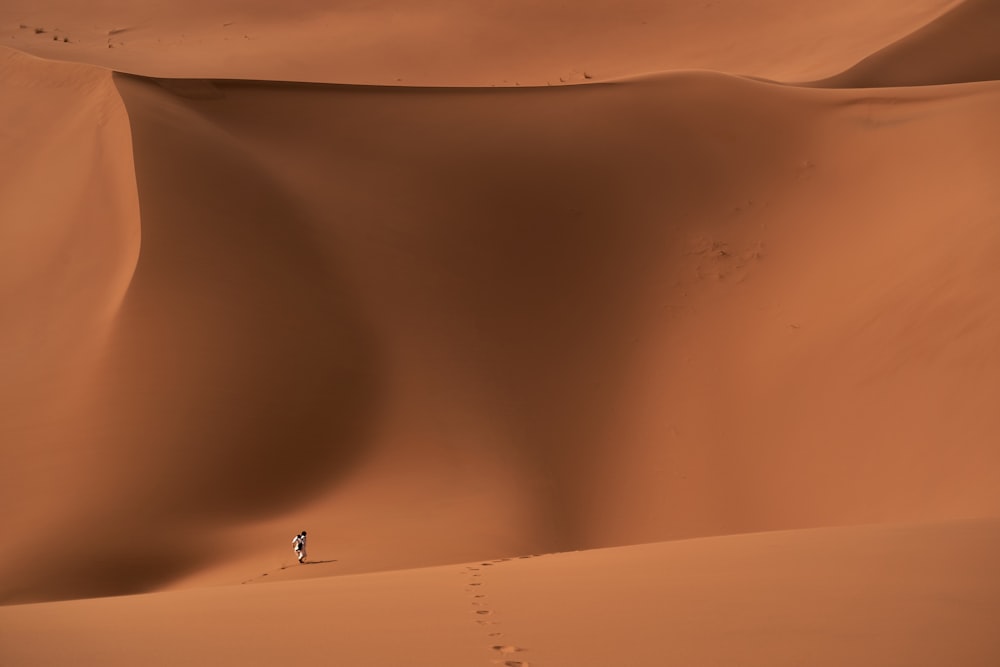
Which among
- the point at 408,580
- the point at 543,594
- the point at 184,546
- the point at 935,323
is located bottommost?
the point at 543,594

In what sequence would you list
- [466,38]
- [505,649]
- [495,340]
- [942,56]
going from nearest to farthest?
[505,649] < [495,340] < [942,56] < [466,38]

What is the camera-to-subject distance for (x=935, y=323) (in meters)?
9.96

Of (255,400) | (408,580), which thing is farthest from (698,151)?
(408,580)

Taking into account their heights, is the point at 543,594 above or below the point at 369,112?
below

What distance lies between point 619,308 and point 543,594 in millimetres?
7906

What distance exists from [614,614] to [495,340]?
795 centimetres

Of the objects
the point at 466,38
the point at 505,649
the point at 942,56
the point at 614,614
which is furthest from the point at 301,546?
the point at 466,38

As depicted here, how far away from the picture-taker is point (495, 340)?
12031mm

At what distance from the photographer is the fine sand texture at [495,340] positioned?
789cm

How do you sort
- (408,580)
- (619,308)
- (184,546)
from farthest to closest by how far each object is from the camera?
(619,308)
(184,546)
(408,580)

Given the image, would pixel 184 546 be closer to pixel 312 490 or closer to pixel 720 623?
pixel 312 490

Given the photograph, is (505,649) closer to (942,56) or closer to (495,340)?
(495,340)

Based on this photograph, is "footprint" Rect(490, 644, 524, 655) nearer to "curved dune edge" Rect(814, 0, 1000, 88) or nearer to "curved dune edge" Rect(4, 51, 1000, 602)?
"curved dune edge" Rect(4, 51, 1000, 602)

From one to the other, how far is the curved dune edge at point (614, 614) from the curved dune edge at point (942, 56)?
11453 mm
